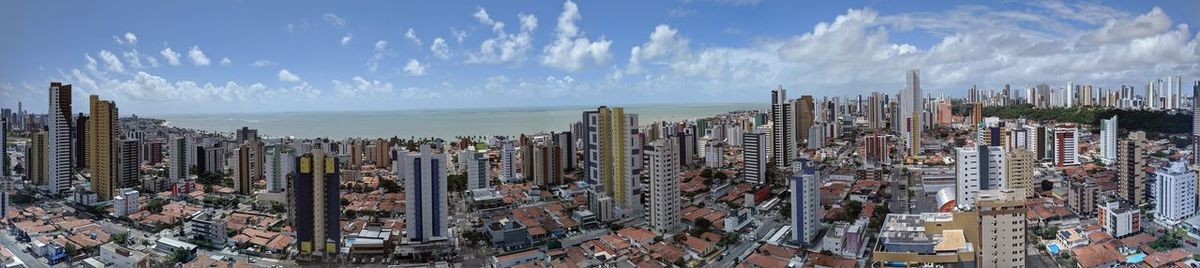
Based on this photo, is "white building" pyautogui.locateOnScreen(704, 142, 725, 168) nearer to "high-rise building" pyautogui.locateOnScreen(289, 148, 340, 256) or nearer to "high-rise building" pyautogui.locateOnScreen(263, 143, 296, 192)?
"high-rise building" pyautogui.locateOnScreen(263, 143, 296, 192)

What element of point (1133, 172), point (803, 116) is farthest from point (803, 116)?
point (1133, 172)

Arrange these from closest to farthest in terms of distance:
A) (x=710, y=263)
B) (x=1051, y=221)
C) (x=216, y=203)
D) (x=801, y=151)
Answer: (x=710, y=263) → (x=1051, y=221) → (x=216, y=203) → (x=801, y=151)

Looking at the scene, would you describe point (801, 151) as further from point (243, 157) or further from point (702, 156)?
point (243, 157)

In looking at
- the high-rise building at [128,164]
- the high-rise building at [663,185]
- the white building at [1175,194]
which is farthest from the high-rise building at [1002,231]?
the high-rise building at [128,164]

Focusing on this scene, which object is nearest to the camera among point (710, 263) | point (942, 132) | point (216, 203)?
point (710, 263)

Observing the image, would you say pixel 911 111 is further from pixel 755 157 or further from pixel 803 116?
pixel 755 157

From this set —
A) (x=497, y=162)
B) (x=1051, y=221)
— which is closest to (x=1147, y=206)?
(x=1051, y=221)

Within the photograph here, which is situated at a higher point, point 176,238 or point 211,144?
point 211,144
